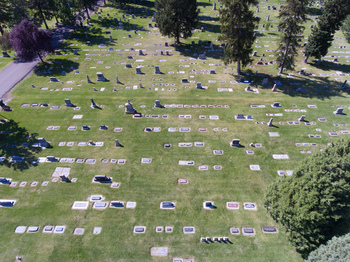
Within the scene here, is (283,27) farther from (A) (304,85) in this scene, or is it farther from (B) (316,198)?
(B) (316,198)

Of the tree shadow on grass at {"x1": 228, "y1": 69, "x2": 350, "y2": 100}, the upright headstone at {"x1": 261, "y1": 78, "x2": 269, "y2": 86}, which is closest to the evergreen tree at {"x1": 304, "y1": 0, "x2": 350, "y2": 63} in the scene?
the tree shadow on grass at {"x1": 228, "y1": 69, "x2": 350, "y2": 100}

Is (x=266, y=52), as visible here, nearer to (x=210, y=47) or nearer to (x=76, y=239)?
(x=210, y=47)

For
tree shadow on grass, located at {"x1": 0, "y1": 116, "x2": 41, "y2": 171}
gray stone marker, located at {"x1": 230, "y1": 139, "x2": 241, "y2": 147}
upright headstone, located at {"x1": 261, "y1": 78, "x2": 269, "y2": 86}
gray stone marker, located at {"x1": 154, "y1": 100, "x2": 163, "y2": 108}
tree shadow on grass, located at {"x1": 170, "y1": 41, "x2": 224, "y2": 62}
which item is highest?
tree shadow on grass, located at {"x1": 170, "y1": 41, "x2": 224, "y2": 62}

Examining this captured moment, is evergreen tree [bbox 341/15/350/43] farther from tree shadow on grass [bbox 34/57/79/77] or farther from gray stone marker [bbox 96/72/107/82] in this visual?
tree shadow on grass [bbox 34/57/79/77]

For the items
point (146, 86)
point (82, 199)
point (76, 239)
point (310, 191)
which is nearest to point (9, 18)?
point (146, 86)

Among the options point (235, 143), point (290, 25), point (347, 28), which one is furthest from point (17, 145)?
point (347, 28)

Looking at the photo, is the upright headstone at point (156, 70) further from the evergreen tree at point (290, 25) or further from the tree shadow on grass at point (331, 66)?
the tree shadow on grass at point (331, 66)
